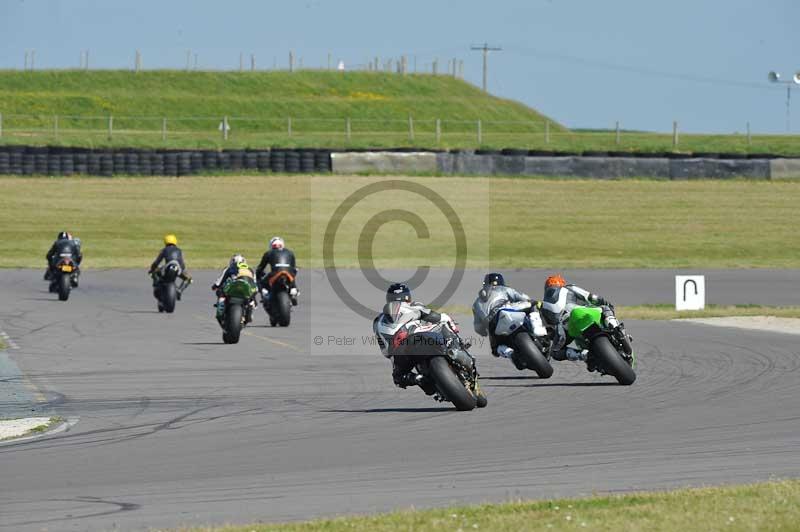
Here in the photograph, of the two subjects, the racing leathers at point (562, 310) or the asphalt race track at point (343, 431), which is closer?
the asphalt race track at point (343, 431)

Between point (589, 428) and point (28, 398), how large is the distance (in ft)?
21.2

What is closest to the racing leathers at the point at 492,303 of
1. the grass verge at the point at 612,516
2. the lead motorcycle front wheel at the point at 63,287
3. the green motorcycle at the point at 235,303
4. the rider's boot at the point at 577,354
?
the rider's boot at the point at 577,354

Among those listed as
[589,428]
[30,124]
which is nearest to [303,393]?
[589,428]

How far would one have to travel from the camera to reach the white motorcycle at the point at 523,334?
17.4 metres

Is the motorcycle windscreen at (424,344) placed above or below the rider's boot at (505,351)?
above

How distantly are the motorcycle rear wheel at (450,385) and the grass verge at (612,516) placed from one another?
4512mm

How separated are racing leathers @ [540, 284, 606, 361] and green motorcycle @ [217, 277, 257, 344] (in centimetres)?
547

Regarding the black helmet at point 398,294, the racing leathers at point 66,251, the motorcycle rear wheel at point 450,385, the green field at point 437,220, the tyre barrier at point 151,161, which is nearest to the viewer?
the motorcycle rear wheel at point 450,385

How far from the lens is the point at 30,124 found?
79438 millimetres

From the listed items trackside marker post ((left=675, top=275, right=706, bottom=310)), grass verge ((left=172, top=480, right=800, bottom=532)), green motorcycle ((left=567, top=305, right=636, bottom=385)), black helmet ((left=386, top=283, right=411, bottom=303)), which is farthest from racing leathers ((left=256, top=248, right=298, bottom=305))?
grass verge ((left=172, top=480, right=800, bottom=532))

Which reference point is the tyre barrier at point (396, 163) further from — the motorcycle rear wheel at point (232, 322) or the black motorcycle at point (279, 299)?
the motorcycle rear wheel at point (232, 322)

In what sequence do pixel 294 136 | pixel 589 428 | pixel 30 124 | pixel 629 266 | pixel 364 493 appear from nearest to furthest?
pixel 364 493 < pixel 589 428 < pixel 629 266 < pixel 294 136 < pixel 30 124

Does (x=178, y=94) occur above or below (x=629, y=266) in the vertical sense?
above

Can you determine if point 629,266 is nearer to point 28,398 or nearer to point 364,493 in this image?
point 28,398
